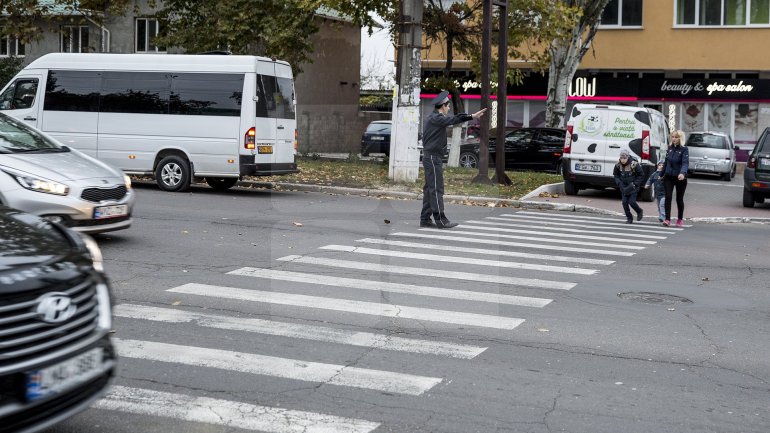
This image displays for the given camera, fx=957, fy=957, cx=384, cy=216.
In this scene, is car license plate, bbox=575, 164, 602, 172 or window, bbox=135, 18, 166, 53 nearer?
car license plate, bbox=575, 164, 602, 172

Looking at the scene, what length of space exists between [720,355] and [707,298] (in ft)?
8.39

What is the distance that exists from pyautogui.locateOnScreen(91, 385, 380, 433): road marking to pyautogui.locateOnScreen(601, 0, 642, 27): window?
40.0 meters

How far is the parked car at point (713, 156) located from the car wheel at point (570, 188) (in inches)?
503

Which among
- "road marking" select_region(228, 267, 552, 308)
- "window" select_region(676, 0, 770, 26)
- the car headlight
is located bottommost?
"road marking" select_region(228, 267, 552, 308)

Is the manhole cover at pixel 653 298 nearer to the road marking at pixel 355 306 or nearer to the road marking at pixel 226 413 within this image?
the road marking at pixel 355 306

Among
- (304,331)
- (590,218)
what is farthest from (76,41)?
(304,331)

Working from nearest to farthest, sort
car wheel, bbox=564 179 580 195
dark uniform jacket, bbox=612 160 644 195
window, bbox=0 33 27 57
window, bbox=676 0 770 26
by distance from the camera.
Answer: dark uniform jacket, bbox=612 160 644 195 → car wheel, bbox=564 179 580 195 → window, bbox=676 0 770 26 → window, bbox=0 33 27 57

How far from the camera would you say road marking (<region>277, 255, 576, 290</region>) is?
10070 mm

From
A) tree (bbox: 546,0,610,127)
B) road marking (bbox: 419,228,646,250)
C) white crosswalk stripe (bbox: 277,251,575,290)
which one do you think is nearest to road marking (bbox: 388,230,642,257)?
road marking (bbox: 419,228,646,250)

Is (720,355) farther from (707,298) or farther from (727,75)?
(727,75)

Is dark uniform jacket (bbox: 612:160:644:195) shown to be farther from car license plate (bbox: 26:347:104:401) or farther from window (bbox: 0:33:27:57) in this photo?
window (bbox: 0:33:27:57)

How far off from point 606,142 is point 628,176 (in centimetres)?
444

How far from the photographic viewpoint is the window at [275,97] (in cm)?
1908

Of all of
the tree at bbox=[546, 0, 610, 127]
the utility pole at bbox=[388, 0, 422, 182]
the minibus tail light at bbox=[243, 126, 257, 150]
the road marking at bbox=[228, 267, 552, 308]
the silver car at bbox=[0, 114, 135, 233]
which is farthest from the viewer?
the tree at bbox=[546, 0, 610, 127]
